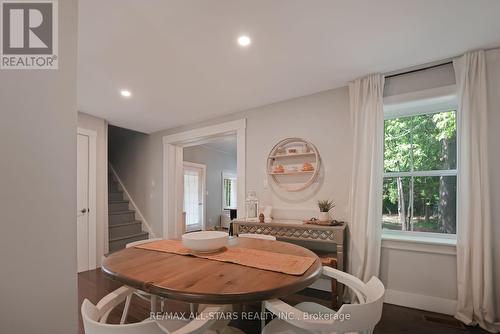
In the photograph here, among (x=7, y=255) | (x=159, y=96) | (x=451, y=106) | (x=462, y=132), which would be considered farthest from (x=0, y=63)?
(x=451, y=106)

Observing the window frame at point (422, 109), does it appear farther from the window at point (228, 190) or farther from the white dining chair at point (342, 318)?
the window at point (228, 190)

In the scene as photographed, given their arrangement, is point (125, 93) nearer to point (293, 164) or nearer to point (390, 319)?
point (293, 164)

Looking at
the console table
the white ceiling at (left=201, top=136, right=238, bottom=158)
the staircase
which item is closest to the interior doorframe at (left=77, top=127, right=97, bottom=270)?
the staircase

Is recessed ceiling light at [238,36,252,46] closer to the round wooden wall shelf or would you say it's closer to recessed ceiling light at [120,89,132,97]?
the round wooden wall shelf

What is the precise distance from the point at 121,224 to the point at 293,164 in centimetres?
348

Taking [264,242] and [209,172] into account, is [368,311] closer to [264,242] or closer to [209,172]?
[264,242]

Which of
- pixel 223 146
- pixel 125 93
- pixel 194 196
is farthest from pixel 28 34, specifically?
pixel 223 146

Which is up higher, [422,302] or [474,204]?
[474,204]

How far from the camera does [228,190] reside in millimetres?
8078

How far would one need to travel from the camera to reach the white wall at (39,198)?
62cm

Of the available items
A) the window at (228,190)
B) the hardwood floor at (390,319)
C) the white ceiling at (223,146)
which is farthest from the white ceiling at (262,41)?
the window at (228,190)

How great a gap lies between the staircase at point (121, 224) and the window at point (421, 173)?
4.23m

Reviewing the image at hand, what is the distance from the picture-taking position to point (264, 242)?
6.09ft

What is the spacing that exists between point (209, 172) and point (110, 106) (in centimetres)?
405
